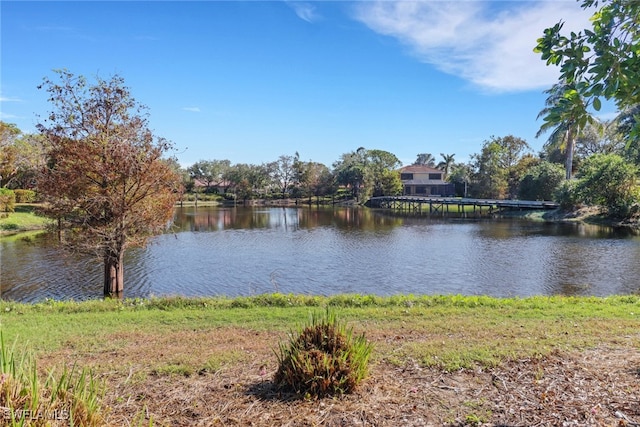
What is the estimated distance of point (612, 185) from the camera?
3806cm

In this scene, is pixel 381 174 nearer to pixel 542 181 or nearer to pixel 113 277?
pixel 542 181

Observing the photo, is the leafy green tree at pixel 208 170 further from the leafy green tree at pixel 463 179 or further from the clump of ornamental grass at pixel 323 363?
the clump of ornamental grass at pixel 323 363

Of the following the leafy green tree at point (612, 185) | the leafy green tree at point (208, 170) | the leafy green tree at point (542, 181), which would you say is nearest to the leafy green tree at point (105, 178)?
the leafy green tree at point (612, 185)

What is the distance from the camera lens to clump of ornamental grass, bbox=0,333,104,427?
7.64 feet

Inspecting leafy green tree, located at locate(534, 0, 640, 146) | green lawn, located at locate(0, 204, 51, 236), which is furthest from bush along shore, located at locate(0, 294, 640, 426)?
green lawn, located at locate(0, 204, 51, 236)

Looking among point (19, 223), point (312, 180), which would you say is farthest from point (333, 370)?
point (312, 180)

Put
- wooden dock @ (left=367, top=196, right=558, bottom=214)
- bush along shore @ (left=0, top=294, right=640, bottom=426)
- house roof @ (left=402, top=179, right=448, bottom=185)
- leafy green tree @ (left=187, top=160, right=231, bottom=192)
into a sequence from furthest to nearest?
leafy green tree @ (left=187, top=160, right=231, bottom=192)
house roof @ (left=402, top=179, right=448, bottom=185)
wooden dock @ (left=367, top=196, right=558, bottom=214)
bush along shore @ (left=0, top=294, right=640, bottom=426)

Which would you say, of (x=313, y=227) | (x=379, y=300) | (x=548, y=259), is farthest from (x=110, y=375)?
(x=313, y=227)

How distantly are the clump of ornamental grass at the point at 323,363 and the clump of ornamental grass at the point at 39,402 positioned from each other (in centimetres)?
183

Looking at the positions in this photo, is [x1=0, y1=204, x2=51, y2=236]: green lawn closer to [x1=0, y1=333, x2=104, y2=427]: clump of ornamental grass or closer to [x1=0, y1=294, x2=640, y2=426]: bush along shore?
[x1=0, y1=294, x2=640, y2=426]: bush along shore

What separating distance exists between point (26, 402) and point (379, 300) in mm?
9143

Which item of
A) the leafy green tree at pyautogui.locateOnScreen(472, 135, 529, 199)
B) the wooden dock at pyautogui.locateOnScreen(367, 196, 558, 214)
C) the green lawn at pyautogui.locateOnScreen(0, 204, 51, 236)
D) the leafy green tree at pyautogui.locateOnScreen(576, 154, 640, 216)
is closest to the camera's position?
the green lawn at pyautogui.locateOnScreen(0, 204, 51, 236)

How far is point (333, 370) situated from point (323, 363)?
0.13 m

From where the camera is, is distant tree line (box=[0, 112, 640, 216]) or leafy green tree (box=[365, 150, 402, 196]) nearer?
distant tree line (box=[0, 112, 640, 216])
